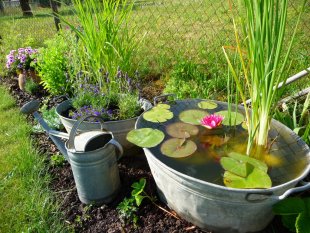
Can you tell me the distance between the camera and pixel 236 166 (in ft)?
4.77

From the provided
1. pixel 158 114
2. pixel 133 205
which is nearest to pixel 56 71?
pixel 158 114

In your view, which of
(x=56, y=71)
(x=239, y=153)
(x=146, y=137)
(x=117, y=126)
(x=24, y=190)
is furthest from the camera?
(x=56, y=71)

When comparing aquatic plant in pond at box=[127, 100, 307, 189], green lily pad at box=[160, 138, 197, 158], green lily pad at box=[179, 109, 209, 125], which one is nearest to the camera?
aquatic plant in pond at box=[127, 100, 307, 189]

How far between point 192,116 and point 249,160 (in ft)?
1.86

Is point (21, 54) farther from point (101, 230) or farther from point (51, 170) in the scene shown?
point (101, 230)

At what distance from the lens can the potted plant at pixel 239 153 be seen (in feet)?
4.22

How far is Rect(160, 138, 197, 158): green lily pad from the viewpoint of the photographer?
5.35 feet

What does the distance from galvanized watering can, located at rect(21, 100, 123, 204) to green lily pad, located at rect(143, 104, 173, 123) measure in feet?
0.96

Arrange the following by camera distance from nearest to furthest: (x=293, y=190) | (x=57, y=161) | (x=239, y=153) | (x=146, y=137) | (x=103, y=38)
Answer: (x=293, y=190), (x=239, y=153), (x=146, y=137), (x=57, y=161), (x=103, y=38)

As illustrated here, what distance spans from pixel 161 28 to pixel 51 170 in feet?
14.5

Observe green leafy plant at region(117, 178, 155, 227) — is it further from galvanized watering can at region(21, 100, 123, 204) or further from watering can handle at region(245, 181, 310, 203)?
watering can handle at region(245, 181, 310, 203)

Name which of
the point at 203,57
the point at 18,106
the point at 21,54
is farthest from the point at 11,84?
the point at 203,57

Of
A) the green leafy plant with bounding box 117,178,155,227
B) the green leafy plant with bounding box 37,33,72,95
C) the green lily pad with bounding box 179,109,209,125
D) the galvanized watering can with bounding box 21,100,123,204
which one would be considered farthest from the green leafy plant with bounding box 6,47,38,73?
the green leafy plant with bounding box 117,178,155,227

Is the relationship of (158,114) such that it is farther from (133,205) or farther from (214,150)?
(133,205)
